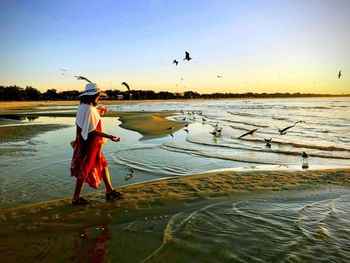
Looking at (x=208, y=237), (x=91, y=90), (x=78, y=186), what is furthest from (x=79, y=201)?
(x=208, y=237)


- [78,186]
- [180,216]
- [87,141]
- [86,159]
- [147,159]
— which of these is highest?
[87,141]

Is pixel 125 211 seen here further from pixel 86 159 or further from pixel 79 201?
pixel 86 159

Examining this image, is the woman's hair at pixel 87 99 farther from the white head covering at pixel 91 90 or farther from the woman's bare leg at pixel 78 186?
the woman's bare leg at pixel 78 186

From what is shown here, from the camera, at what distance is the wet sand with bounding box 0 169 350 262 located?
4.21 metres

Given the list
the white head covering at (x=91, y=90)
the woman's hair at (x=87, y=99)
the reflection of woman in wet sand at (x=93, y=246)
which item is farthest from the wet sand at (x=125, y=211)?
the white head covering at (x=91, y=90)

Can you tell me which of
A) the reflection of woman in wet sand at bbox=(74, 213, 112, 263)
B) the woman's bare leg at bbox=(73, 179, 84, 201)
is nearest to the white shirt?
the woman's bare leg at bbox=(73, 179, 84, 201)

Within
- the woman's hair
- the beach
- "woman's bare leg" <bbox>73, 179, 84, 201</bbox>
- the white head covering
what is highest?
the white head covering

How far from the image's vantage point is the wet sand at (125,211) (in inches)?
166

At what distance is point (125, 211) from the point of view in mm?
5488

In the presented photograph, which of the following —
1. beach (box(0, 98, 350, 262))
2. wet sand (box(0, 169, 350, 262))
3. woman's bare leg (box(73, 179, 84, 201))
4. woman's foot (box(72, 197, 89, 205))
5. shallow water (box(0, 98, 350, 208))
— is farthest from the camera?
shallow water (box(0, 98, 350, 208))

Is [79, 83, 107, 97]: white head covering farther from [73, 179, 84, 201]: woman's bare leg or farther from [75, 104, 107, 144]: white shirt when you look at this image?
[73, 179, 84, 201]: woman's bare leg

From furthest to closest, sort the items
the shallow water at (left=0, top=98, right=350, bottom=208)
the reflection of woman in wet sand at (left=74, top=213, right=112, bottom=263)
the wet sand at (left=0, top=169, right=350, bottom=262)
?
the shallow water at (left=0, top=98, right=350, bottom=208) < the wet sand at (left=0, top=169, right=350, bottom=262) < the reflection of woman in wet sand at (left=74, top=213, right=112, bottom=263)

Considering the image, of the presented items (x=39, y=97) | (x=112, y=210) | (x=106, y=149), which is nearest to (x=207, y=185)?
(x=112, y=210)

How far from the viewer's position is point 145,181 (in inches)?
313
